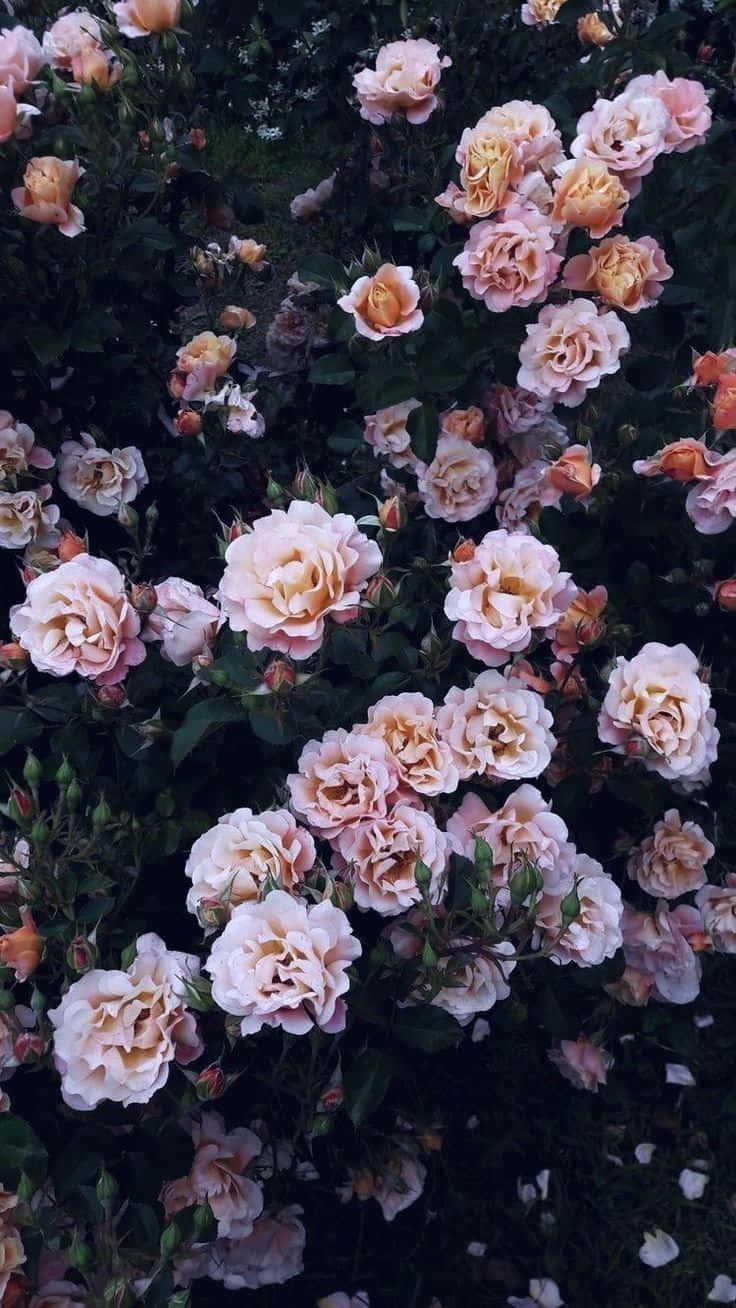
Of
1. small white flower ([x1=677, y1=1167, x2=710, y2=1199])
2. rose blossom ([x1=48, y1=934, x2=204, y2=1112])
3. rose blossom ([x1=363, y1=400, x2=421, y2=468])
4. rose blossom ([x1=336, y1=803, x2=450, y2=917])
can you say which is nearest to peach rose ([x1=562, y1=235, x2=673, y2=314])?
rose blossom ([x1=363, y1=400, x2=421, y2=468])

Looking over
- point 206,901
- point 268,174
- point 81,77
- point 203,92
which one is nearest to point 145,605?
point 206,901

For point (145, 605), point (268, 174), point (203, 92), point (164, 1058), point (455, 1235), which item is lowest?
point (455, 1235)

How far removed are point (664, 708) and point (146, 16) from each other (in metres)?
1.52

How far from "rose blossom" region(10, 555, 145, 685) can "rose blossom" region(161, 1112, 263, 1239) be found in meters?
0.70

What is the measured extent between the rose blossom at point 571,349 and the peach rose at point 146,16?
0.88 m

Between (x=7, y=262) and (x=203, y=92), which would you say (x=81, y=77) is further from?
(x=203, y=92)

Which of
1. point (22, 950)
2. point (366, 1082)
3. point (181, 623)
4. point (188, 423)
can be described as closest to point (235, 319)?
point (188, 423)

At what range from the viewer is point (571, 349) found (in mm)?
1730

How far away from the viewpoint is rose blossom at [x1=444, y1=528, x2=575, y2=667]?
1.40 metres

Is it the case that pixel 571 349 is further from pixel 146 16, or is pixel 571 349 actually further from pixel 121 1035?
pixel 121 1035

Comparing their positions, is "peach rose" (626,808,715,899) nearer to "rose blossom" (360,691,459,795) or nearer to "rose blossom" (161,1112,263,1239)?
"rose blossom" (360,691,459,795)

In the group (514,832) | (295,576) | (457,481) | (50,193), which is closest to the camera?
(295,576)

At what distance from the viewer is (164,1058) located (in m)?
1.24

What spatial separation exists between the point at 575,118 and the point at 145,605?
1.53 m
